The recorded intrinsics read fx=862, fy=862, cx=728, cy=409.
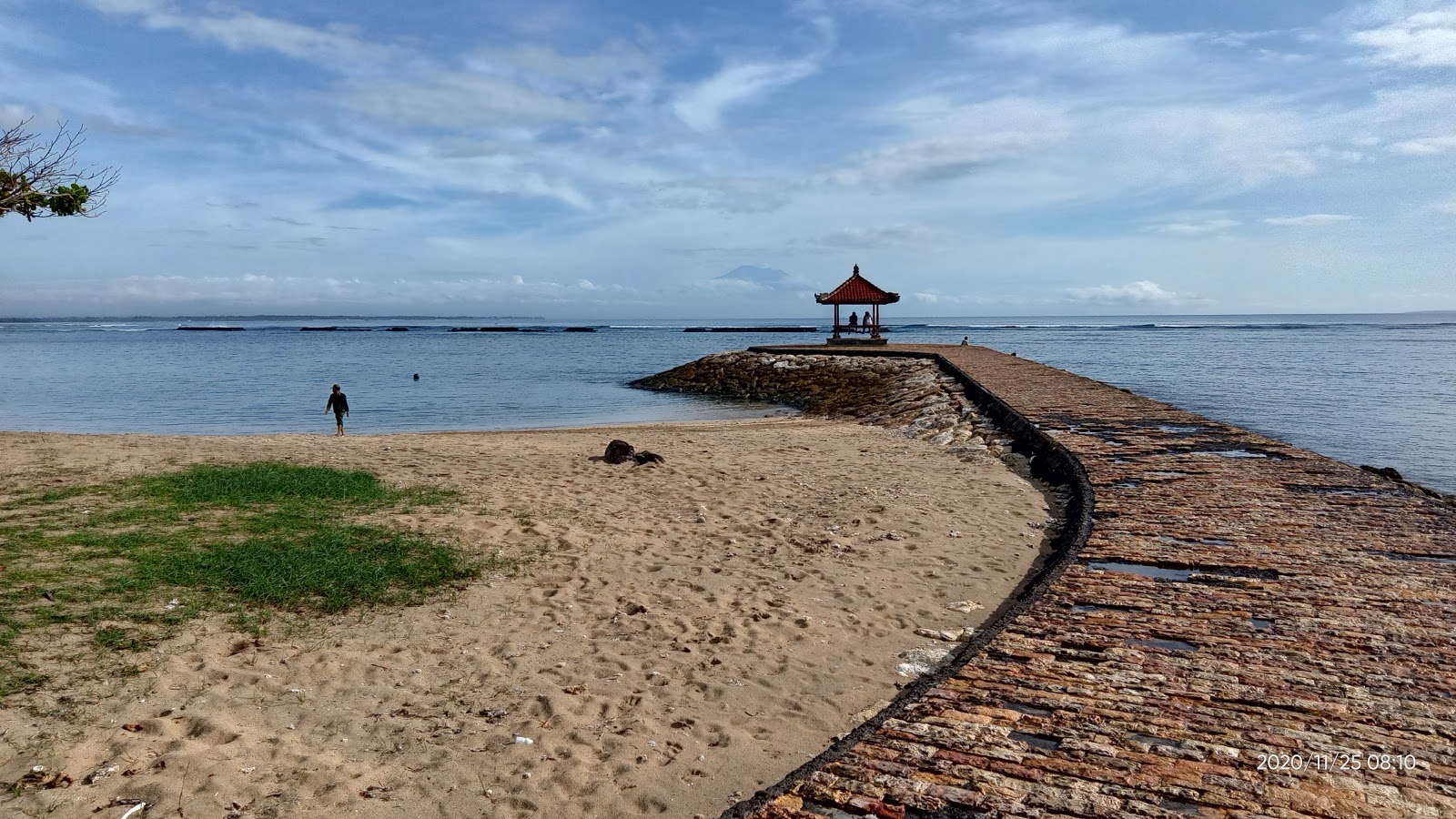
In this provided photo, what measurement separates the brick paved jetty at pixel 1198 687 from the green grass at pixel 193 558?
425cm

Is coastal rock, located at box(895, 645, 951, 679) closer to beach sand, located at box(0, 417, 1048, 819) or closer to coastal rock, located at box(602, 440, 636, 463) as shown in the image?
beach sand, located at box(0, 417, 1048, 819)

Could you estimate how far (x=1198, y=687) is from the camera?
3.90 m

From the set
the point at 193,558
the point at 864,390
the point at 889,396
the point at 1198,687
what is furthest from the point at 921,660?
the point at 864,390

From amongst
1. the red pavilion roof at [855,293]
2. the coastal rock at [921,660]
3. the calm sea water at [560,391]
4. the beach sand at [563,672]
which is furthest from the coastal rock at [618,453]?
the red pavilion roof at [855,293]

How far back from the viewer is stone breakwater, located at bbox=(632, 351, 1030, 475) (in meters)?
14.5

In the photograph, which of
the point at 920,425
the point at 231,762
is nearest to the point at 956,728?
the point at 231,762

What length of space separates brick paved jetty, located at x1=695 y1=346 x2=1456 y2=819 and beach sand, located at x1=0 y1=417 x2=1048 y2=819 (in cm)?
90

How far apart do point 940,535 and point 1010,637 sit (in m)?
3.78

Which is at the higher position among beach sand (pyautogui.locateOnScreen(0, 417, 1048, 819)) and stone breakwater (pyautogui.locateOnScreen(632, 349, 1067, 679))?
stone breakwater (pyautogui.locateOnScreen(632, 349, 1067, 679))

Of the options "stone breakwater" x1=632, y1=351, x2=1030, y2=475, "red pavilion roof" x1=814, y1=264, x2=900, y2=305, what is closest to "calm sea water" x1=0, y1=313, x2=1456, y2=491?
"stone breakwater" x1=632, y1=351, x2=1030, y2=475

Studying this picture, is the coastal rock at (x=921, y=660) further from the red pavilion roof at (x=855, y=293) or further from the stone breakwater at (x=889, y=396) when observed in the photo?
the red pavilion roof at (x=855, y=293)

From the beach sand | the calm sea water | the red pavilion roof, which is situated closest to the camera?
the beach sand

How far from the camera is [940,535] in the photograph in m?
8.37

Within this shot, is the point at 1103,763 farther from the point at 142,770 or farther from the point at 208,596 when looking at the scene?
the point at 208,596
